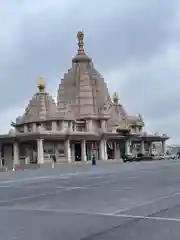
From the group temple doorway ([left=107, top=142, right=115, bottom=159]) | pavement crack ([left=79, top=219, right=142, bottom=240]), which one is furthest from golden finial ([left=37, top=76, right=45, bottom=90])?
pavement crack ([left=79, top=219, right=142, bottom=240])

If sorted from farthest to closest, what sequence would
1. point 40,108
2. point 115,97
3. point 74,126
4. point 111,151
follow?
1. point 115,97
2. point 111,151
3. point 74,126
4. point 40,108

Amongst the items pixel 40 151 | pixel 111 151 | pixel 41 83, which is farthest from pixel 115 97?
pixel 40 151

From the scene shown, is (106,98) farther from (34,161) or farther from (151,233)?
(151,233)

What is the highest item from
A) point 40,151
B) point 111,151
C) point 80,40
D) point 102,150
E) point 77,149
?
point 80,40

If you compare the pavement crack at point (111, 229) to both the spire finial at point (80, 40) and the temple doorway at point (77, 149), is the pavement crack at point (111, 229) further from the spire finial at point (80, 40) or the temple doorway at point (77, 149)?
the spire finial at point (80, 40)

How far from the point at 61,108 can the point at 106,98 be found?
38.5 feet

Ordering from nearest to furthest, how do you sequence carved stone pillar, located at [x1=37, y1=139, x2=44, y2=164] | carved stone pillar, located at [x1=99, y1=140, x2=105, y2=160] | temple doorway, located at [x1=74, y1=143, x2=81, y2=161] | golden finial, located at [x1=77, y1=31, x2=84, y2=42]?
1. carved stone pillar, located at [x1=37, y1=139, x2=44, y2=164]
2. carved stone pillar, located at [x1=99, y1=140, x2=105, y2=160]
3. temple doorway, located at [x1=74, y1=143, x2=81, y2=161]
4. golden finial, located at [x1=77, y1=31, x2=84, y2=42]

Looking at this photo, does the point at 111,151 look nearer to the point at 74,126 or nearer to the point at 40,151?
the point at 74,126

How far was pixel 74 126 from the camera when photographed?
71688 millimetres

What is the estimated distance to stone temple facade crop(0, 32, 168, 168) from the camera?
66812 millimetres

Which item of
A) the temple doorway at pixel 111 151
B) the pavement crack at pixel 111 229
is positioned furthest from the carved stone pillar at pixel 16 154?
the pavement crack at pixel 111 229

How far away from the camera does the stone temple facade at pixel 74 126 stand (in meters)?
66.8

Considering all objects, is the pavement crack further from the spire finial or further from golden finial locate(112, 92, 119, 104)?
golden finial locate(112, 92, 119, 104)

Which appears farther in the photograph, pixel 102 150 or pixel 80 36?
pixel 80 36
